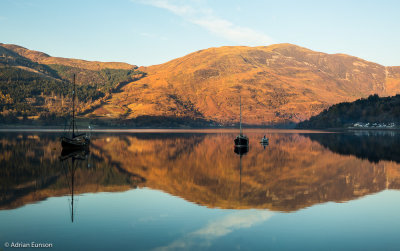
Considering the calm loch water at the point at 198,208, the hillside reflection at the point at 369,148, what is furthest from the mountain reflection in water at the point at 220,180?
the hillside reflection at the point at 369,148

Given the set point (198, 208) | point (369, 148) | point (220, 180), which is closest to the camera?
point (198, 208)

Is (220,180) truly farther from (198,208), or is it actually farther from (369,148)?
(369,148)

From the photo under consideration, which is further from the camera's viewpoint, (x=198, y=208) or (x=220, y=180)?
(x=220, y=180)

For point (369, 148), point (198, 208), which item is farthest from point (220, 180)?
point (369, 148)

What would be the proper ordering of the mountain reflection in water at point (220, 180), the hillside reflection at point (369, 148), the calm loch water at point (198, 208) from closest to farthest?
the calm loch water at point (198, 208), the mountain reflection in water at point (220, 180), the hillside reflection at point (369, 148)

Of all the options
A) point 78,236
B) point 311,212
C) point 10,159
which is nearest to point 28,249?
point 78,236

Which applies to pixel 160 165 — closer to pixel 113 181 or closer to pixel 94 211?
pixel 113 181

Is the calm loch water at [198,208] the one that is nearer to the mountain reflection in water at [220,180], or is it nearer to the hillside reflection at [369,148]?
the mountain reflection in water at [220,180]

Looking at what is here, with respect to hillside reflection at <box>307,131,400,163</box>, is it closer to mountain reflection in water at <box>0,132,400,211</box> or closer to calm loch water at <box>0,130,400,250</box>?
mountain reflection in water at <box>0,132,400,211</box>

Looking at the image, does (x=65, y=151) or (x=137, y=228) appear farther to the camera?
(x=65, y=151)

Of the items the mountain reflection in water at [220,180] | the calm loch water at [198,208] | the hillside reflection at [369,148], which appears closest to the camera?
the calm loch water at [198,208]

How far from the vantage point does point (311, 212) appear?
2225 cm

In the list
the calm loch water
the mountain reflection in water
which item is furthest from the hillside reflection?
the calm loch water

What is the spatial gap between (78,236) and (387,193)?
23547 mm
